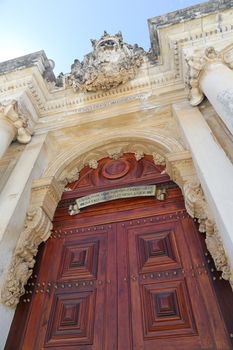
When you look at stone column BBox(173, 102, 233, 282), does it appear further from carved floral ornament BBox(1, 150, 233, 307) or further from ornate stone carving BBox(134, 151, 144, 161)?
ornate stone carving BBox(134, 151, 144, 161)

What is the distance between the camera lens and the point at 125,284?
8.49 feet

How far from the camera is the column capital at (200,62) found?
11.2ft

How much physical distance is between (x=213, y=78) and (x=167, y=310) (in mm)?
2833

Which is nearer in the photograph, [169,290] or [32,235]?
[169,290]

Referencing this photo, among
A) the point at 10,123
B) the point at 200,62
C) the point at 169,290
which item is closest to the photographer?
the point at 169,290

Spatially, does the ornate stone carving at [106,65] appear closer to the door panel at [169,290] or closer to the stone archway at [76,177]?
the stone archway at [76,177]

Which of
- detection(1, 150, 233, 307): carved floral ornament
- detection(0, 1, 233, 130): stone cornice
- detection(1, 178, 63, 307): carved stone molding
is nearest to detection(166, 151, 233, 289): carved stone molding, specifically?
detection(1, 150, 233, 307): carved floral ornament

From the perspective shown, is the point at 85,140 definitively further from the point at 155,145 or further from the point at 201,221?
the point at 201,221

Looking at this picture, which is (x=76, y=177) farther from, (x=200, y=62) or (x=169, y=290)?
(x=200, y=62)

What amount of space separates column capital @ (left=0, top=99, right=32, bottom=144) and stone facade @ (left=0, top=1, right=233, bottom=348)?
16 mm

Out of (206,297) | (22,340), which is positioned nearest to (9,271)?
(22,340)

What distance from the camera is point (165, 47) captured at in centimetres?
442

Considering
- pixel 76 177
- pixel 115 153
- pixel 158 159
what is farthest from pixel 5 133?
pixel 158 159

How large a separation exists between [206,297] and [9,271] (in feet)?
6.57
